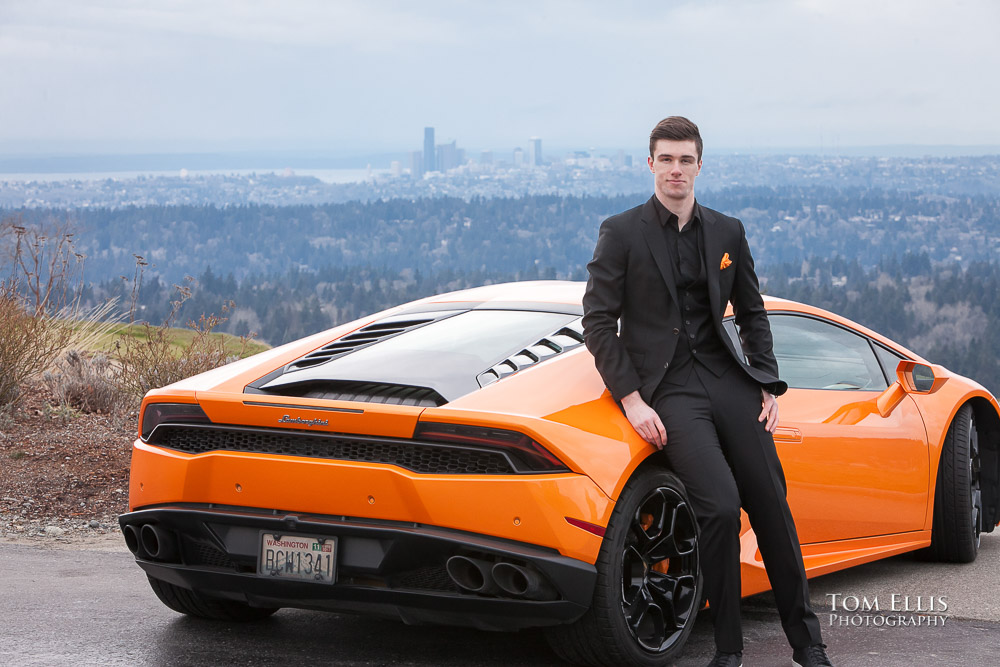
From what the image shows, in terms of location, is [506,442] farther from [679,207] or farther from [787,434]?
[787,434]

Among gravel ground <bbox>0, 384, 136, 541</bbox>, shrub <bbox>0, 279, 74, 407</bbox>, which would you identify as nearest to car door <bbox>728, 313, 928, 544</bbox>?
gravel ground <bbox>0, 384, 136, 541</bbox>

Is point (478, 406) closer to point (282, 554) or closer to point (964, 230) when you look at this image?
point (282, 554)

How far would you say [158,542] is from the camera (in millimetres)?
3781

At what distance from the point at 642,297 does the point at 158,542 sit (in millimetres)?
1821

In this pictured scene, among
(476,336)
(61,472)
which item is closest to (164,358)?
(61,472)

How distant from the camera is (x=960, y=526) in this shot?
5.48 m

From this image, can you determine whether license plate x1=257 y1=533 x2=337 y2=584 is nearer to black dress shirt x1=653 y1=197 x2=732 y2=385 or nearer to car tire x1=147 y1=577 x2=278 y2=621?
car tire x1=147 y1=577 x2=278 y2=621

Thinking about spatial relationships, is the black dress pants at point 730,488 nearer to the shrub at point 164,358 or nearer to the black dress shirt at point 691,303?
the black dress shirt at point 691,303

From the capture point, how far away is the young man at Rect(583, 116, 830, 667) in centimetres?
358

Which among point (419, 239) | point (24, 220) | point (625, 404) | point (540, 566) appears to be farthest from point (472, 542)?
point (419, 239)

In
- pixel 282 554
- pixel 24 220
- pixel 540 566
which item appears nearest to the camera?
pixel 540 566

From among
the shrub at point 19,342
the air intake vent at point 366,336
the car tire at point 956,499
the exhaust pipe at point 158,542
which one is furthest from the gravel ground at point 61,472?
the car tire at point 956,499

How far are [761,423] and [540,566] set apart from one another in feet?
3.15

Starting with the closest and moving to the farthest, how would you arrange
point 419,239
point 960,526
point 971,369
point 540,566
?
point 540,566 → point 960,526 → point 971,369 → point 419,239
